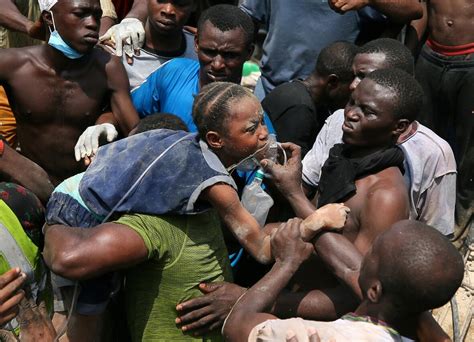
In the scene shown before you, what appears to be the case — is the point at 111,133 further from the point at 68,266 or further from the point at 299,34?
the point at 299,34

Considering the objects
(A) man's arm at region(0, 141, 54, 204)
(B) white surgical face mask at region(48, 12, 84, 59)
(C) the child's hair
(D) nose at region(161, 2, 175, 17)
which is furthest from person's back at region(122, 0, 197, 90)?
(C) the child's hair

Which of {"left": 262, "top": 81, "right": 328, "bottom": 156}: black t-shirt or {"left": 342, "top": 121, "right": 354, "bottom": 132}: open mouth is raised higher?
{"left": 342, "top": 121, "right": 354, "bottom": 132}: open mouth

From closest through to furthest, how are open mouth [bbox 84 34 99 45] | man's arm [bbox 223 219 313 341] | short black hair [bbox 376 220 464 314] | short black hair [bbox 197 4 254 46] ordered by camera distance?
short black hair [bbox 376 220 464 314]
man's arm [bbox 223 219 313 341]
open mouth [bbox 84 34 99 45]
short black hair [bbox 197 4 254 46]

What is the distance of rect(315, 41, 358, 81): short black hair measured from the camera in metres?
5.12

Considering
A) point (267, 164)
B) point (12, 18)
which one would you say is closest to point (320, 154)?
point (267, 164)

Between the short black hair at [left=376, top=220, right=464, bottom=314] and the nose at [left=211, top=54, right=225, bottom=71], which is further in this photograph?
the nose at [left=211, top=54, right=225, bottom=71]

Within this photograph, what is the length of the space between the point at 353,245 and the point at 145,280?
88cm

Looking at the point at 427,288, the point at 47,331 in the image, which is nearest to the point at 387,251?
the point at 427,288

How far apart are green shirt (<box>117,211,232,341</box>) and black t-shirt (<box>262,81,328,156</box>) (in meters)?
1.12

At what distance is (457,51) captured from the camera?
6109mm

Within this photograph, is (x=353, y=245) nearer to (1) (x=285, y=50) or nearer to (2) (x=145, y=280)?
(2) (x=145, y=280)

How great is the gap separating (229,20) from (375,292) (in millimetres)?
2330

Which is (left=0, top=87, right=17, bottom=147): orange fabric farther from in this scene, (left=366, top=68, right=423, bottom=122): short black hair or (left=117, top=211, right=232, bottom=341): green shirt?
(left=366, top=68, right=423, bottom=122): short black hair

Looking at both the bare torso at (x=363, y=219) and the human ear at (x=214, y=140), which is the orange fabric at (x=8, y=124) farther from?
the bare torso at (x=363, y=219)
